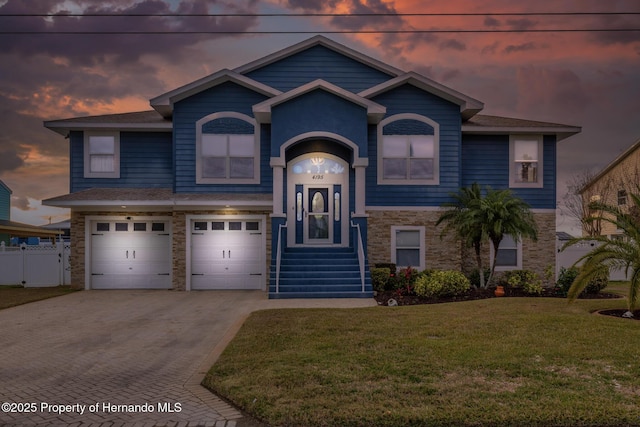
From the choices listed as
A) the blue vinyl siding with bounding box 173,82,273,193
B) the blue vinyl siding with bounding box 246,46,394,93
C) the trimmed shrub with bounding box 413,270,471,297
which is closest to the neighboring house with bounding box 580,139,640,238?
the trimmed shrub with bounding box 413,270,471,297

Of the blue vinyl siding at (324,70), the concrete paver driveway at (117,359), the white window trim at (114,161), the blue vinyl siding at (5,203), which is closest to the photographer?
the concrete paver driveway at (117,359)

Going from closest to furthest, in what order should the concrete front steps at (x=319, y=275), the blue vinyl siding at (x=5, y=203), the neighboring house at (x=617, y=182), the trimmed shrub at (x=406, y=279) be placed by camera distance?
the concrete front steps at (x=319, y=275), the trimmed shrub at (x=406, y=279), the neighboring house at (x=617, y=182), the blue vinyl siding at (x=5, y=203)

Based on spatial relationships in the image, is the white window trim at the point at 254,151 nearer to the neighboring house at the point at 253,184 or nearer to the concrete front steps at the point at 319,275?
the neighboring house at the point at 253,184

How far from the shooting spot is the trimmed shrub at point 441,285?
14109mm

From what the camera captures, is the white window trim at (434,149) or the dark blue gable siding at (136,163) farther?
the dark blue gable siding at (136,163)

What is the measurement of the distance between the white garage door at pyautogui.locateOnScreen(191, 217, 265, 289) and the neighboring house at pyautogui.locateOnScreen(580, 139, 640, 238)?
958 inches

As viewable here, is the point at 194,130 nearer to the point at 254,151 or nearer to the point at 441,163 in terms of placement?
the point at 254,151

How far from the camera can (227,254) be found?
56.3ft

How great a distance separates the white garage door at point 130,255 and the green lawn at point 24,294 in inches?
48.6

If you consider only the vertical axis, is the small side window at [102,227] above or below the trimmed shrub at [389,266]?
above

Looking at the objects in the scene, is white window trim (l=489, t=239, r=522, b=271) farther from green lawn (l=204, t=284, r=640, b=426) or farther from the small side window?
the small side window

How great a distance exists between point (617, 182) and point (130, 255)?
1266 inches

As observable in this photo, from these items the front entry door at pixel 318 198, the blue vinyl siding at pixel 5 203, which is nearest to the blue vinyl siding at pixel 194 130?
the front entry door at pixel 318 198

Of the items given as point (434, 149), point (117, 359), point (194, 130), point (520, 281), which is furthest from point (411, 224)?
point (117, 359)
